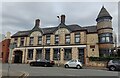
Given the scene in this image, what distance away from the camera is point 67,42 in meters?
38.2

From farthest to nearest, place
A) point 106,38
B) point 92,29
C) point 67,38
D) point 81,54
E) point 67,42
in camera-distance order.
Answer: point 92,29 < point 67,38 < point 67,42 < point 81,54 < point 106,38

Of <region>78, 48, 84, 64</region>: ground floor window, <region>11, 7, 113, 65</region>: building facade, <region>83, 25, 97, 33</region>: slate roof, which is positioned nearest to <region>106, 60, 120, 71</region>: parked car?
<region>11, 7, 113, 65</region>: building facade

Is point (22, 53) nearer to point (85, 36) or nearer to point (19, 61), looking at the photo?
point (19, 61)

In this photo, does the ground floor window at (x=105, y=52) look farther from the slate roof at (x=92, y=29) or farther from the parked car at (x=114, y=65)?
the parked car at (x=114, y=65)

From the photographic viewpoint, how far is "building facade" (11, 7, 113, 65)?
117 feet

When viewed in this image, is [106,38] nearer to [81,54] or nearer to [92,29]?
[92,29]

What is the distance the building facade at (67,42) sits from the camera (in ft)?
117

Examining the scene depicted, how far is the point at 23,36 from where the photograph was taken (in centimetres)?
4391

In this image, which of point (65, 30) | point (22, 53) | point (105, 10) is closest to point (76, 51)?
point (65, 30)

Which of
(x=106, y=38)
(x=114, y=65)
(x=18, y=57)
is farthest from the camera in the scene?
(x=18, y=57)

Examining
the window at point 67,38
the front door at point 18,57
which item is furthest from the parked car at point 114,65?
the front door at point 18,57

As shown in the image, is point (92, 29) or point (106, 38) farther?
point (92, 29)

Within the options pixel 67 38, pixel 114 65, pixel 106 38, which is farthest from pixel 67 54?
pixel 114 65

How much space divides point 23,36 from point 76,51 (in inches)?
600
